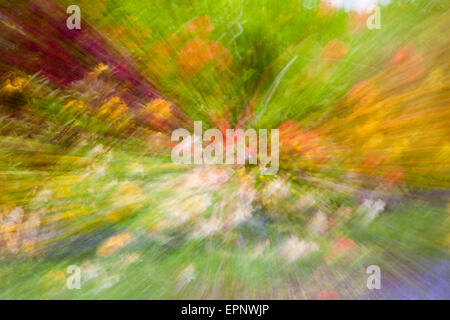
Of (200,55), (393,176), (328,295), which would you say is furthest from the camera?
(393,176)

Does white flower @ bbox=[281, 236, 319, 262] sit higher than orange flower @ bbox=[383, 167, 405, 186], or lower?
lower

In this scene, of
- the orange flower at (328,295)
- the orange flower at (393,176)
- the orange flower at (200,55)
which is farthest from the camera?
the orange flower at (393,176)

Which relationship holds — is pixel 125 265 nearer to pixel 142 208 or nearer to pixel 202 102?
pixel 142 208

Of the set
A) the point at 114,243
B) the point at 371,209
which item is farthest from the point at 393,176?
the point at 114,243

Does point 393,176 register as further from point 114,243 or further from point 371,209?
point 114,243

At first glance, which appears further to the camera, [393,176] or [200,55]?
[393,176]

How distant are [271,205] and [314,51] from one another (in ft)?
3.09

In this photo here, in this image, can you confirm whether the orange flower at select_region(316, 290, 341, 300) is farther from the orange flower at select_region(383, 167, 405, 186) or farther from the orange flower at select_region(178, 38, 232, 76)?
the orange flower at select_region(178, 38, 232, 76)

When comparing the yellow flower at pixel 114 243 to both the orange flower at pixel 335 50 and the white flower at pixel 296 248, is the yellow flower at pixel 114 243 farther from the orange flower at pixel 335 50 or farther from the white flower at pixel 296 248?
the orange flower at pixel 335 50

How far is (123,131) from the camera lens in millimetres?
1874

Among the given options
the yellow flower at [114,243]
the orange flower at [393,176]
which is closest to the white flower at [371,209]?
the orange flower at [393,176]

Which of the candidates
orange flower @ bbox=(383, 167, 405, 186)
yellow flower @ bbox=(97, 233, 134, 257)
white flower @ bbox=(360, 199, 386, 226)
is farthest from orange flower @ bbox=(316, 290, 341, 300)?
yellow flower @ bbox=(97, 233, 134, 257)

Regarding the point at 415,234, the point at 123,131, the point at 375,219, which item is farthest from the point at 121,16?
the point at 415,234

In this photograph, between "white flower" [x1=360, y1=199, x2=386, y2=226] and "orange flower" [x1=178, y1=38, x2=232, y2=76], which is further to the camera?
"white flower" [x1=360, y1=199, x2=386, y2=226]
